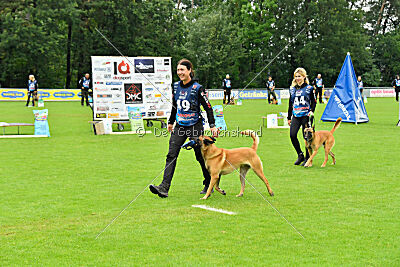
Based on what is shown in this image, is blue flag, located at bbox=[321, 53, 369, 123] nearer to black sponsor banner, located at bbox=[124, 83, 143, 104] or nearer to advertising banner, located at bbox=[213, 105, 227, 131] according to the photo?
advertising banner, located at bbox=[213, 105, 227, 131]

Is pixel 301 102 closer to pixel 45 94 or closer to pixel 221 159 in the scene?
pixel 221 159

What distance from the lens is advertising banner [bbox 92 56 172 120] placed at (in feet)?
62.3

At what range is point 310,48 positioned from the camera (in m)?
61.8

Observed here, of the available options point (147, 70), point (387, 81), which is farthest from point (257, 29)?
point (147, 70)

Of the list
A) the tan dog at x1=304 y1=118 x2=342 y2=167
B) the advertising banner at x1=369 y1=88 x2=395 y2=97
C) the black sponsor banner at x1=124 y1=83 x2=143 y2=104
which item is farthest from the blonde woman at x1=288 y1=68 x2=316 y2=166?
the advertising banner at x1=369 y1=88 x2=395 y2=97

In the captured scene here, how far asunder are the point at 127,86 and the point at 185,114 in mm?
11817

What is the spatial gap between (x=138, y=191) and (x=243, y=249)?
3408 mm

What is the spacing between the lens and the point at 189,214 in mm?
6848

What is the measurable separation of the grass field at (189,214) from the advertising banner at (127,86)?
670cm

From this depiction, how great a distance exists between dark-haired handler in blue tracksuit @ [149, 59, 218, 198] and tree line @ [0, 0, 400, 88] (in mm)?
47704

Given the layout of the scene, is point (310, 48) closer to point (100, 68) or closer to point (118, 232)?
point (100, 68)

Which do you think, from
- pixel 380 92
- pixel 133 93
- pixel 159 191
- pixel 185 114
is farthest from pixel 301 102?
pixel 380 92

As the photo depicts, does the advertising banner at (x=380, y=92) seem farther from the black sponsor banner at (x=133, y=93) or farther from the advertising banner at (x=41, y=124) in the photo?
the advertising banner at (x=41, y=124)

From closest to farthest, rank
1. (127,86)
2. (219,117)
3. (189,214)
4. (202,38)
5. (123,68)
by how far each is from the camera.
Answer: (189,214)
(219,117)
(123,68)
(127,86)
(202,38)
